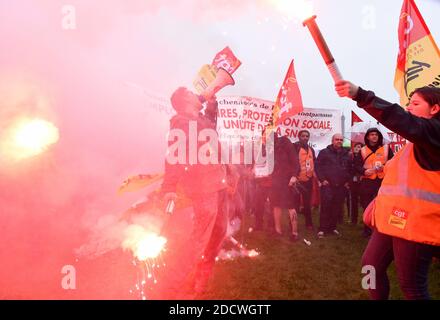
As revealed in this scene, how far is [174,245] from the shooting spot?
395cm

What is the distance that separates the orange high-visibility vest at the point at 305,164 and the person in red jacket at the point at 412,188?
14.4 feet

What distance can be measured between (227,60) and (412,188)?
4.80 m

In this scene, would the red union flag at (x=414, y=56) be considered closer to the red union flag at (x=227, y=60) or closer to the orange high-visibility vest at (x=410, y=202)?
the orange high-visibility vest at (x=410, y=202)

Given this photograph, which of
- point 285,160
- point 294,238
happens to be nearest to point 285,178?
point 285,160

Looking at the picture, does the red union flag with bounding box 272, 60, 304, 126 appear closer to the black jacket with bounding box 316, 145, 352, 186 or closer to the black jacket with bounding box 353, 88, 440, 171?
the black jacket with bounding box 316, 145, 352, 186

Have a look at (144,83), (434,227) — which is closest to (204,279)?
(434,227)

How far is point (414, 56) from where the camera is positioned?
4.38 meters

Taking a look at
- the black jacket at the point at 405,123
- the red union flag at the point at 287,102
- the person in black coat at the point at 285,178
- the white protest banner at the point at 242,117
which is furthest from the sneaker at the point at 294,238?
the black jacket at the point at 405,123

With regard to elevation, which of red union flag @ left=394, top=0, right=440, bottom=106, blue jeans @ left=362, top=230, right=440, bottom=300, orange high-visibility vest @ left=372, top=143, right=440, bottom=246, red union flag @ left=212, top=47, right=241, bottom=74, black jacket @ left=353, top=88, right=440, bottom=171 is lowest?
blue jeans @ left=362, top=230, right=440, bottom=300

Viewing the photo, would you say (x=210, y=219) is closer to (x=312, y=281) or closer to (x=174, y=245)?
(x=174, y=245)

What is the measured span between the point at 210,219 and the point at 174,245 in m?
→ 0.60

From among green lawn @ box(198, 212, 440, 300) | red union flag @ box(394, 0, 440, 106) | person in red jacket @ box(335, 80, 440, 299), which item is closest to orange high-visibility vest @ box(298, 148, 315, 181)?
green lawn @ box(198, 212, 440, 300)

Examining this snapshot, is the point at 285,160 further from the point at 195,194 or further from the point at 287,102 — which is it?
the point at 195,194

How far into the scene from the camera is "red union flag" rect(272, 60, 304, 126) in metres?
6.58
